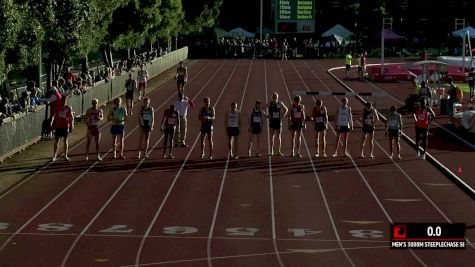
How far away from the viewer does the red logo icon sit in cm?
1455

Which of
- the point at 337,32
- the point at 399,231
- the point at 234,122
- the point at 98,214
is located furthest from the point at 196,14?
the point at 399,231

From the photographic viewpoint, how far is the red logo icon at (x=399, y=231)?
1455cm

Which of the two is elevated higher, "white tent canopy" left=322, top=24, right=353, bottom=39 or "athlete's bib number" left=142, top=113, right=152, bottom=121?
"white tent canopy" left=322, top=24, right=353, bottom=39

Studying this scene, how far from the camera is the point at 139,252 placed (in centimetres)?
1423

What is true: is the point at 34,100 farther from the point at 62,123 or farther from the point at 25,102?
the point at 62,123

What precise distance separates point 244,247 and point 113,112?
9311mm

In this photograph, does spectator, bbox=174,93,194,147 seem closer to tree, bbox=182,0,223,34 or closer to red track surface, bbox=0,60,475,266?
red track surface, bbox=0,60,475,266

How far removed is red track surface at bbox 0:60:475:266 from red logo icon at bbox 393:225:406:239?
229 millimetres

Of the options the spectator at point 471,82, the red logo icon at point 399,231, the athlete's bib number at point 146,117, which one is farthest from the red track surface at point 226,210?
the spectator at point 471,82

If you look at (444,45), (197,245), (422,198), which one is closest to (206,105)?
(422,198)

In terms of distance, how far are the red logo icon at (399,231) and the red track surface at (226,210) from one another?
23 cm

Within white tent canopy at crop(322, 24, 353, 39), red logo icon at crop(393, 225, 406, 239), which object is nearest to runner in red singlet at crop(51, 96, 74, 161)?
red logo icon at crop(393, 225, 406, 239)

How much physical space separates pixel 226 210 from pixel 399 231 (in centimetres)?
374

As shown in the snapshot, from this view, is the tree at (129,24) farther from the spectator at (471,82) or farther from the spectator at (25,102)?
the spectator at (25,102)
